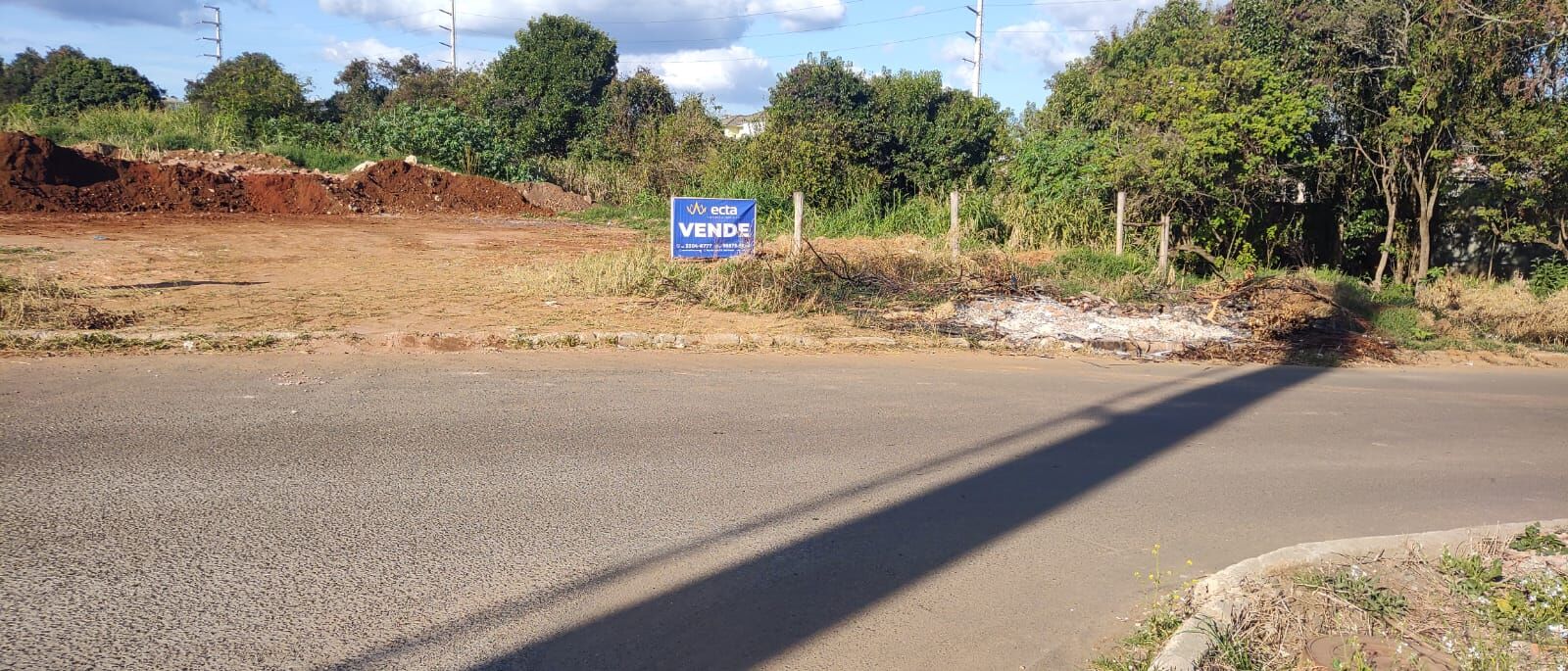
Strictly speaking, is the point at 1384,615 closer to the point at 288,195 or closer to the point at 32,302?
the point at 32,302

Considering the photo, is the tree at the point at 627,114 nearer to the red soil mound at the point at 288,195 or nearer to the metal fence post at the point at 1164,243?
the red soil mound at the point at 288,195

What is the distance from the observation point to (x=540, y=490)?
6109 mm

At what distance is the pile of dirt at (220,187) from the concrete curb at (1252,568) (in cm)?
2565

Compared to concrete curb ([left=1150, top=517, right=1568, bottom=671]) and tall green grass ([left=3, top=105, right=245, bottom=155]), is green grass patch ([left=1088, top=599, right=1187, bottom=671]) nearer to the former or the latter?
concrete curb ([left=1150, top=517, right=1568, bottom=671])

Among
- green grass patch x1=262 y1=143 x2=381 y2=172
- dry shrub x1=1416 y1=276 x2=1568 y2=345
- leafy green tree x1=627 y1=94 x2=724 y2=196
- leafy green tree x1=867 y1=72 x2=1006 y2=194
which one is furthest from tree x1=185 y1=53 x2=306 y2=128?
dry shrub x1=1416 y1=276 x2=1568 y2=345

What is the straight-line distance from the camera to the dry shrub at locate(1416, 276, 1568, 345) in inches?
569

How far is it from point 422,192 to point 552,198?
3716 mm

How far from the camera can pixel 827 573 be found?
5.04 metres

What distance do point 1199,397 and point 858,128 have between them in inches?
809

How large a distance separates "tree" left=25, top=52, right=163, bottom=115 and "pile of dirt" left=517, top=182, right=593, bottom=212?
74.7ft

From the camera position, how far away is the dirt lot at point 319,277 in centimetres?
1191

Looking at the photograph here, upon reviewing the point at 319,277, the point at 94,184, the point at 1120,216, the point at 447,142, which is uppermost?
the point at 447,142

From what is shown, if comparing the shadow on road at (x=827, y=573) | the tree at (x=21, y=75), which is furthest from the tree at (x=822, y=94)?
the tree at (x=21, y=75)

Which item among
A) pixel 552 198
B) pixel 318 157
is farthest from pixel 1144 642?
pixel 318 157
